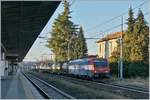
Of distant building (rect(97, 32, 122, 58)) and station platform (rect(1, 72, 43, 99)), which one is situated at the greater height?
distant building (rect(97, 32, 122, 58))

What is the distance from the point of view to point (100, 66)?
54812mm

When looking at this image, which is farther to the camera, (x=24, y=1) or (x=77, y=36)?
(x=77, y=36)

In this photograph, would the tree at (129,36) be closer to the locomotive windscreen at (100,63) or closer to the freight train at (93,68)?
the freight train at (93,68)

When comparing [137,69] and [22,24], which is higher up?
[22,24]

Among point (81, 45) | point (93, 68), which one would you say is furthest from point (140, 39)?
point (81, 45)

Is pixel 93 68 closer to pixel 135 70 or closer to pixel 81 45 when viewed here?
pixel 135 70

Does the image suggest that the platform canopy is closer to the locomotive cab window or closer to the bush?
the locomotive cab window

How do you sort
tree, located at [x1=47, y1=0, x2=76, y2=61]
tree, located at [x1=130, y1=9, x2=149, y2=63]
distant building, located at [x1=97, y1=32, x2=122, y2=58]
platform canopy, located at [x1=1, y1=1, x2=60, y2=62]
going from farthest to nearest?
tree, located at [x1=47, y1=0, x2=76, y2=61] < distant building, located at [x1=97, y1=32, x2=122, y2=58] < tree, located at [x1=130, y1=9, x2=149, y2=63] < platform canopy, located at [x1=1, y1=1, x2=60, y2=62]

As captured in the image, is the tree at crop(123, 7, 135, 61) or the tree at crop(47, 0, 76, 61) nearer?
the tree at crop(123, 7, 135, 61)

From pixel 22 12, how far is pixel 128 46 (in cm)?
5074

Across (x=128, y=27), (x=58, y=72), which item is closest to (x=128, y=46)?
(x=128, y=27)

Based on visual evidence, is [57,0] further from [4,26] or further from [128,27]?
[128,27]

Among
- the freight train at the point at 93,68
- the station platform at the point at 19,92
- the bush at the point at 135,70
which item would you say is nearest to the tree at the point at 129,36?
the freight train at the point at 93,68

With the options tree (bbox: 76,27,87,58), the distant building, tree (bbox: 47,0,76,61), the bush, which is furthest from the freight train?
tree (bbox: 76,27,87,58)
